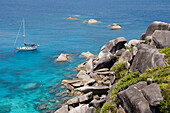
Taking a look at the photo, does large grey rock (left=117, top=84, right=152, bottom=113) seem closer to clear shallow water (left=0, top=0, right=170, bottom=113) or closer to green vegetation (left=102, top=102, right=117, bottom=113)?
green vegetation (left=102, top=102, right=117, bottom=113)

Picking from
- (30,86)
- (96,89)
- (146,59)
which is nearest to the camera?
(146,59)

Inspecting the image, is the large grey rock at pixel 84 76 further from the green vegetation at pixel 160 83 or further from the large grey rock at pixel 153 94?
the large grey rock at pixel 153 94

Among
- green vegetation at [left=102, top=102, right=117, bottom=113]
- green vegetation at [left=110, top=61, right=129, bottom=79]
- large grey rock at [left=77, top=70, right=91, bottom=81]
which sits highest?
green vegetation at [left=110, top=61, right=129, bottom=79]

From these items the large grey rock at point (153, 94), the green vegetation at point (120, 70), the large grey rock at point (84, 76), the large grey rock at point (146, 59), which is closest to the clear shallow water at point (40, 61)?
the large grey rock at point (84, 76)

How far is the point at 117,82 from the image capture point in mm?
30188

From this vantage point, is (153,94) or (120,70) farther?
(120,70)

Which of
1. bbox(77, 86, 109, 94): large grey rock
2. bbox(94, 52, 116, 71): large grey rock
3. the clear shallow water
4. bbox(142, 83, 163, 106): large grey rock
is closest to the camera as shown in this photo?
bbox(142, 83, 163, 106): large grey rock

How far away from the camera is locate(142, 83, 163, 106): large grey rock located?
1758cm

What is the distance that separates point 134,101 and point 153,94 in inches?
78.5

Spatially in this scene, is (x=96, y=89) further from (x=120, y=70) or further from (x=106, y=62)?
(x=106, y=62)

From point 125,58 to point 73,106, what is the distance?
13.3 m

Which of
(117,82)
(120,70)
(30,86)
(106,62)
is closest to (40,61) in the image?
(30,86)

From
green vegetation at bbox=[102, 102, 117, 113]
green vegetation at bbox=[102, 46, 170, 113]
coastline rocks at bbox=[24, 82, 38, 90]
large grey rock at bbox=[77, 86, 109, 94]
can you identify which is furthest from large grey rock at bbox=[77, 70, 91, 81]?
green vegetation at bbox=[102, 102, 117, 113]

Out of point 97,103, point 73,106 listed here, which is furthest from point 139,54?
point 73,106
